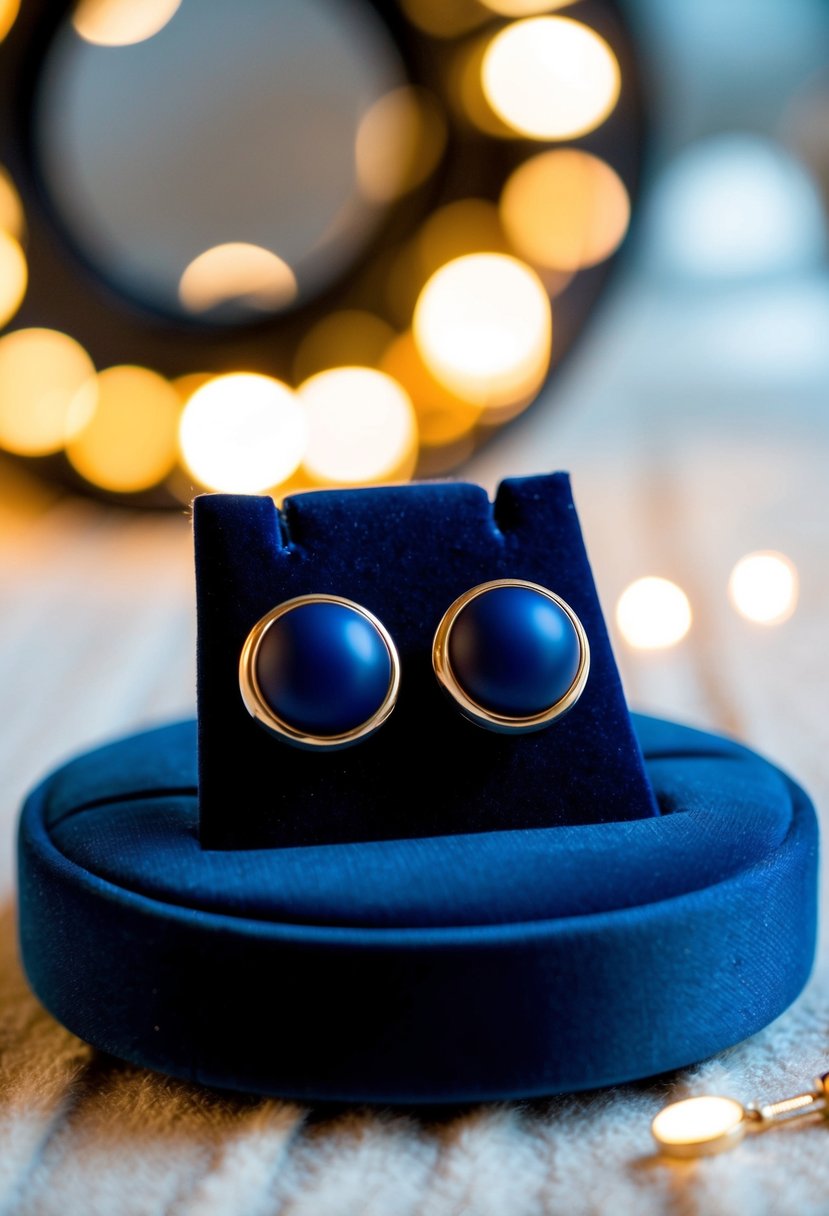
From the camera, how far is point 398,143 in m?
1.53

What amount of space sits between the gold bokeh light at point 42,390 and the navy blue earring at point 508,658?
1.09 metres

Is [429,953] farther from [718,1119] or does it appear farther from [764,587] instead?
[764,587]

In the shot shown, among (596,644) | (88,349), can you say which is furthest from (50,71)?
(596,644)

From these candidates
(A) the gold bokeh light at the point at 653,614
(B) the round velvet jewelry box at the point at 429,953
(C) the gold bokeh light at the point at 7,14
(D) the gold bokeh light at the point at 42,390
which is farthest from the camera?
(D) the gold bokeh light at the point at 42,390

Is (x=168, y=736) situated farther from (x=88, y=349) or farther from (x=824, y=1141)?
(x=88, y=349)

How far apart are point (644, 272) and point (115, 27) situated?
56.6 inches

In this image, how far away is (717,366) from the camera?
220 centimetres

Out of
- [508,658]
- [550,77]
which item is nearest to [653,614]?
[550,77]

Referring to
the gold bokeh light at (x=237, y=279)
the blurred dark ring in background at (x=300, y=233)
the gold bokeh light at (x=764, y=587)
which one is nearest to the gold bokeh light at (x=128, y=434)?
the blurred dark ring in background at (x=300, y=233)

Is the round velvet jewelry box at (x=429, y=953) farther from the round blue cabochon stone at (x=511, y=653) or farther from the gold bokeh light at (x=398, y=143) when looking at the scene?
the gold bokeh light at (x=398, y=143)

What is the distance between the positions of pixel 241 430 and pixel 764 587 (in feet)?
2.18

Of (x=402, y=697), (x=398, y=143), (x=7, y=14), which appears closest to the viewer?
(x=402, y=697)

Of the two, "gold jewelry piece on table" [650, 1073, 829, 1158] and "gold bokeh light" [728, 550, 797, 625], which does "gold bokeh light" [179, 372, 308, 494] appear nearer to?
"gold bokeh light" [728, 550, 797, 625]

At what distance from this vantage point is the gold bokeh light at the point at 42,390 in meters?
1.52
